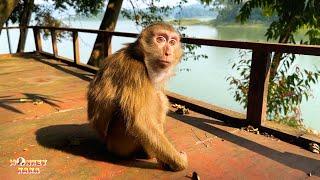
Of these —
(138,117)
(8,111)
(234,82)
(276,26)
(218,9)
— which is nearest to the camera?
(138,117)

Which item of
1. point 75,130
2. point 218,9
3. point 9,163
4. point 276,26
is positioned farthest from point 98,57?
point 9,163

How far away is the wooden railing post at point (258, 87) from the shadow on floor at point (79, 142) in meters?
1.54

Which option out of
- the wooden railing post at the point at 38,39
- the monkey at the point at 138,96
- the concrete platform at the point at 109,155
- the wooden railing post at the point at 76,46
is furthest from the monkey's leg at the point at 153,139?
the wooden railing post at the point at 38,39

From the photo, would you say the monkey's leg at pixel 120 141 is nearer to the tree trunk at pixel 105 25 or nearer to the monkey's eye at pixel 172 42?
the monkey's eye at pixel 172 42

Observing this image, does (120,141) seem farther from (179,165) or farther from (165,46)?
(165,46)

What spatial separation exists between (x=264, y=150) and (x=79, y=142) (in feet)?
6.27

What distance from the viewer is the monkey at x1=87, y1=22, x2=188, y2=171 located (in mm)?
3025

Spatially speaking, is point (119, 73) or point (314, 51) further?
point (314, 51)

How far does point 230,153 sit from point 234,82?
17.7ft

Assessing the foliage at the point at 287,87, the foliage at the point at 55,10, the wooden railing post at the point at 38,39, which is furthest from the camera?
the foliage at the point at 55,10

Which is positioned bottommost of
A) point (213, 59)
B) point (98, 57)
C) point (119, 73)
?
point (213, 59)

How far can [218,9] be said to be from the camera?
44.6 ft

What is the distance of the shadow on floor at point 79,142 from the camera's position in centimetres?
340

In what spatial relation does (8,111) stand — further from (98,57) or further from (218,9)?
(218,9)
